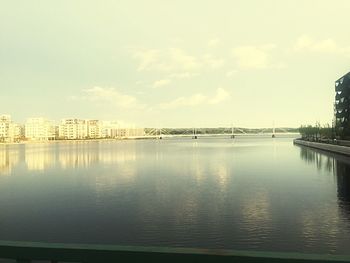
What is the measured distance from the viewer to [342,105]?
4599 inches

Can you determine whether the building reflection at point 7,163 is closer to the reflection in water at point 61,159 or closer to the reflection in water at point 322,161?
the reflection in water at point 61,159

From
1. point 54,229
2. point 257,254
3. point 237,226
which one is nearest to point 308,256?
point 257,254

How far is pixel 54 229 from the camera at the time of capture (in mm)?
19625

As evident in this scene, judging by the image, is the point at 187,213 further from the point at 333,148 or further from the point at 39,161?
the point at 333,148

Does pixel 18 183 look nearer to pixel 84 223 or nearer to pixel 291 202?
pixel 84 223

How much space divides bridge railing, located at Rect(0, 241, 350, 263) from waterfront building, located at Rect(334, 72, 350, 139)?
324 feet

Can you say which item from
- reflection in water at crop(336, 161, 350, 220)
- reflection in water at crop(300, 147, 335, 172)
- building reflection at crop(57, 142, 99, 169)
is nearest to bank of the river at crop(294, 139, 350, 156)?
reflection in water at crop(300, 147, 335, 172)

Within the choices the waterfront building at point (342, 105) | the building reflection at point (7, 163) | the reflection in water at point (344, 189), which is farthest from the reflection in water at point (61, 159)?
the waterfront building at point (342, 105)

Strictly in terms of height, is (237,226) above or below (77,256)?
below

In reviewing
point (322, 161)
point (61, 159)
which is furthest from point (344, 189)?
point (61, 159)

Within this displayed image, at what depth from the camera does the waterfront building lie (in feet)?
343

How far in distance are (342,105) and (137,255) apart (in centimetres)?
12346

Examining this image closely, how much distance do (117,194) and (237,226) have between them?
14.2 metres

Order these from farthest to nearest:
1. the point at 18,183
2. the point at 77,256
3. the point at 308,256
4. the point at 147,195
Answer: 1. the point at 18,183
2. the point at 147,195
3. the point at 77,256
4. the point at 308,256
